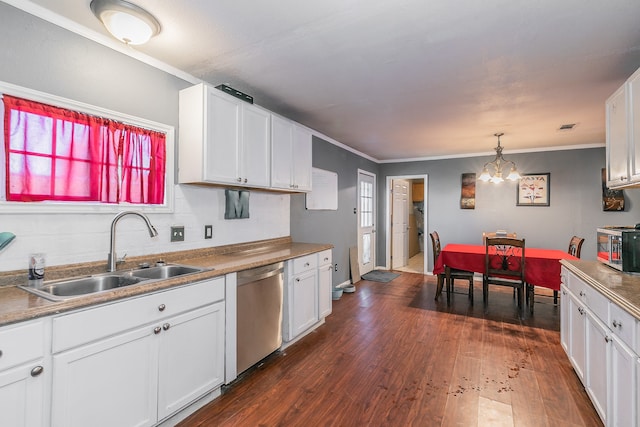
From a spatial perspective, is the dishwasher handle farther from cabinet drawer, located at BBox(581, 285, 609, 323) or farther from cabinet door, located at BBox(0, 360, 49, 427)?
cabinet drawer, located at BBox(581, 285, 609, 323)

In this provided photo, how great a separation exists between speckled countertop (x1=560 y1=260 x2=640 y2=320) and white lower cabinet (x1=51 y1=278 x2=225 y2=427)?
2.22 meters

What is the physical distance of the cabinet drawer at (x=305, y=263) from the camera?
9.29ft

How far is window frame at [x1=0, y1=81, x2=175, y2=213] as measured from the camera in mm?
1602

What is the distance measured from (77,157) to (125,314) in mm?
1040

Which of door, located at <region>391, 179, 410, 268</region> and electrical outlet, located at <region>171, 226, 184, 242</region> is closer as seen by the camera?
electrical outlet, located at <region>171, 226, 184, 242</region>

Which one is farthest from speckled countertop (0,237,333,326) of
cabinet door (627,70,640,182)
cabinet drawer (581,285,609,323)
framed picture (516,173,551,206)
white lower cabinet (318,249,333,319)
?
framed picture (516,173,551,206)

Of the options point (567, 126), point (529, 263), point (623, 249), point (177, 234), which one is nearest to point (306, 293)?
point (177, 234)

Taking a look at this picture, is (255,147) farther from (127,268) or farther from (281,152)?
(127,268)

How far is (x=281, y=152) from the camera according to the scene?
3035mm

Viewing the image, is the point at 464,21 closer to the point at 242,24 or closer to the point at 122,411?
the point at 242,24

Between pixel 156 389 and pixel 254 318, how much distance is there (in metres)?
0.80

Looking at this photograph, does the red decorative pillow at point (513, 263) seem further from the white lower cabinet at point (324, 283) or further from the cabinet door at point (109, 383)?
the cabinet door at point (109, 383)

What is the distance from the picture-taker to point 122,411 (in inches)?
60.1

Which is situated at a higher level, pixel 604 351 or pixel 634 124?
pixel 634 124
